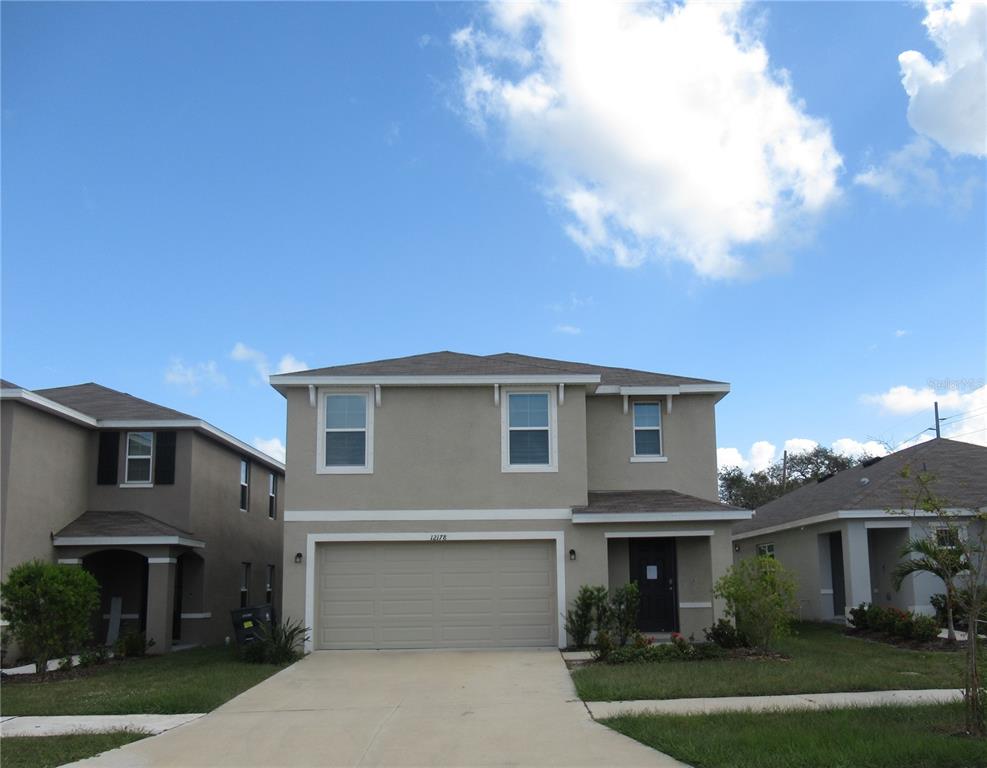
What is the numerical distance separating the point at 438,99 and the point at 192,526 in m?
11.3

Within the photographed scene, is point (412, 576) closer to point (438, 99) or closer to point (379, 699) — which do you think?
point (379, 699)

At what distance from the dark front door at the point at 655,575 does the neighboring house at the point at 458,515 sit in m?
0.06

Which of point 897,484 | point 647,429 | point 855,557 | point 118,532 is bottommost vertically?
point 855,557

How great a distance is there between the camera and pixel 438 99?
61.9 feet

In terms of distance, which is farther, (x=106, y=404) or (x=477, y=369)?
(x=106, y=404)

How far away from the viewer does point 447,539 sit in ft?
58.2

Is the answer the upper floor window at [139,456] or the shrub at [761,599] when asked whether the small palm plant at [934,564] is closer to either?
the shrub at [761,599]

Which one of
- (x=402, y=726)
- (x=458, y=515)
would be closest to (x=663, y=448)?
(x=458, y=515)

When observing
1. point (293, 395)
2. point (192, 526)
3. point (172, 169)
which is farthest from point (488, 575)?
point (172, 169)

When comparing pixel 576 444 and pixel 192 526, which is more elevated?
pixel 576 444

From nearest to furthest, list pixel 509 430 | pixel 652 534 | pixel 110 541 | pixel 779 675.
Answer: pixel 779 675 → pixel 652 534 → pixel 509 430 → pixel 110 541

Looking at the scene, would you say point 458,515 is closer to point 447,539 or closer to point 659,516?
point 447,539

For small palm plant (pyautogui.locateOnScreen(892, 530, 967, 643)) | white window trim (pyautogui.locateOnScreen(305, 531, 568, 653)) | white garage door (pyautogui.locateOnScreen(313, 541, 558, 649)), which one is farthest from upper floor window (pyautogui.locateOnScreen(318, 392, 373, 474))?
small palm plant (pyautogui.locateOnScreen(892, 530, 967, 643))

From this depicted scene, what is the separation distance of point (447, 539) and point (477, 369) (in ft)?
11.5
